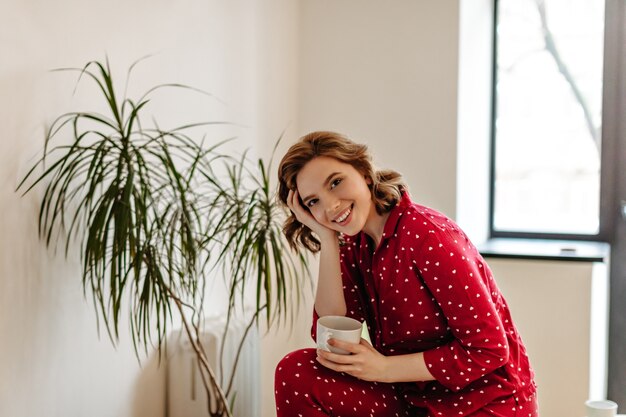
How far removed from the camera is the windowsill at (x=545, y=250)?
344 centimetres

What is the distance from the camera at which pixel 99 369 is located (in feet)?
8.27

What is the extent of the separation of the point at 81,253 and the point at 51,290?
0.42 feet

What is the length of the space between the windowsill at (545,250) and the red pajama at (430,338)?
1374 millimetres

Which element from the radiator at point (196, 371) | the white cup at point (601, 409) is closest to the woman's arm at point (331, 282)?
the radiator at point (196, 371)

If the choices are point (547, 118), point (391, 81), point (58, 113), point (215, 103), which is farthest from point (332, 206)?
point (547, 118)

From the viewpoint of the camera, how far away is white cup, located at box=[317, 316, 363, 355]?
1967 millimetres

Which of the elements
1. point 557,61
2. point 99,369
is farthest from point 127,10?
point 557,61

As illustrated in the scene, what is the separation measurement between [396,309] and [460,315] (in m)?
0.21

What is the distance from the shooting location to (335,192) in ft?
6.78

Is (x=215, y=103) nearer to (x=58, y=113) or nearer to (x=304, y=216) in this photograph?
(x=58, y=113)

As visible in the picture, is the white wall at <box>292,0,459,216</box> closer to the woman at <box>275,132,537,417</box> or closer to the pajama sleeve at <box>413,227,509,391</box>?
the woman at <box>275,132,537,417</box>

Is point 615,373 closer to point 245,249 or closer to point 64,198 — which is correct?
point 245,249

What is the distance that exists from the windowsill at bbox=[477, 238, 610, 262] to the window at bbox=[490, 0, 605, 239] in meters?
0.09

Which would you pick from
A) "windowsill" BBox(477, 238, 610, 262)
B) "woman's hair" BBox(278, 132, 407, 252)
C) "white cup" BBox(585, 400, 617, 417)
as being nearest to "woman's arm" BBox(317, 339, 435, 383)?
"woman's hair" BBox(278, 132, 407, 252)
